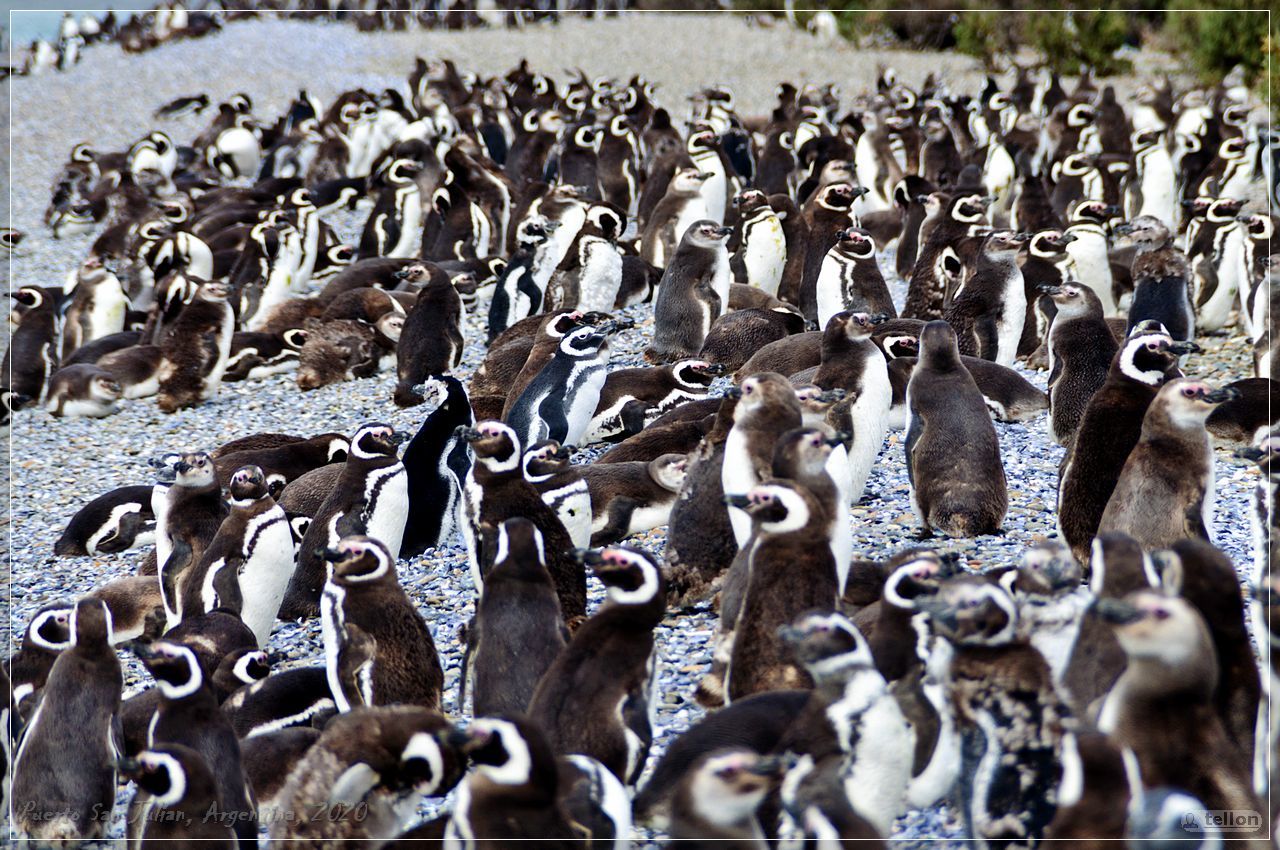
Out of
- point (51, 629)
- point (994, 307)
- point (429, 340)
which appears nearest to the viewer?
point (51, 629)

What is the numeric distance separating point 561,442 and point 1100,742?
177 inches

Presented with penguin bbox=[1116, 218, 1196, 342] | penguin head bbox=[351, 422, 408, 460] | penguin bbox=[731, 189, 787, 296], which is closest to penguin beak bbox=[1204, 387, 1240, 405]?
penguin head bbox=[351, 422, 408, 460]

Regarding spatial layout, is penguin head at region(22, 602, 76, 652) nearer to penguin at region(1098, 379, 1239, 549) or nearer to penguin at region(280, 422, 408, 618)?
penguin at region(280, 422, 408, 618)

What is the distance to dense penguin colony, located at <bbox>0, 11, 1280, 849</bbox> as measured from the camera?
3.20m

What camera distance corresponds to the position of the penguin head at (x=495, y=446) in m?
5.17

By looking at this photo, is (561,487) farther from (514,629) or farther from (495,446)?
(514,629)

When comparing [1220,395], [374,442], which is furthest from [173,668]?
[1220,395]

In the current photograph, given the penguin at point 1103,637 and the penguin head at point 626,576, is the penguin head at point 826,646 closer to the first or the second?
the penguin at point 1103,637

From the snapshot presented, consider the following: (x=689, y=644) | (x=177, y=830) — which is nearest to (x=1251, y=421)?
(x=689, y=644)

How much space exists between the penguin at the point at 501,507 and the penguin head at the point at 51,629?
1556 mm

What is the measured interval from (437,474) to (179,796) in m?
2.96

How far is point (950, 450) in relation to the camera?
568 centimetres

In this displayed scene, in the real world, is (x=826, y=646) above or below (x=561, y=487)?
above

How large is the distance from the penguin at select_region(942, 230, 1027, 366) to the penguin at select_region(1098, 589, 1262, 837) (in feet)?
17.9
